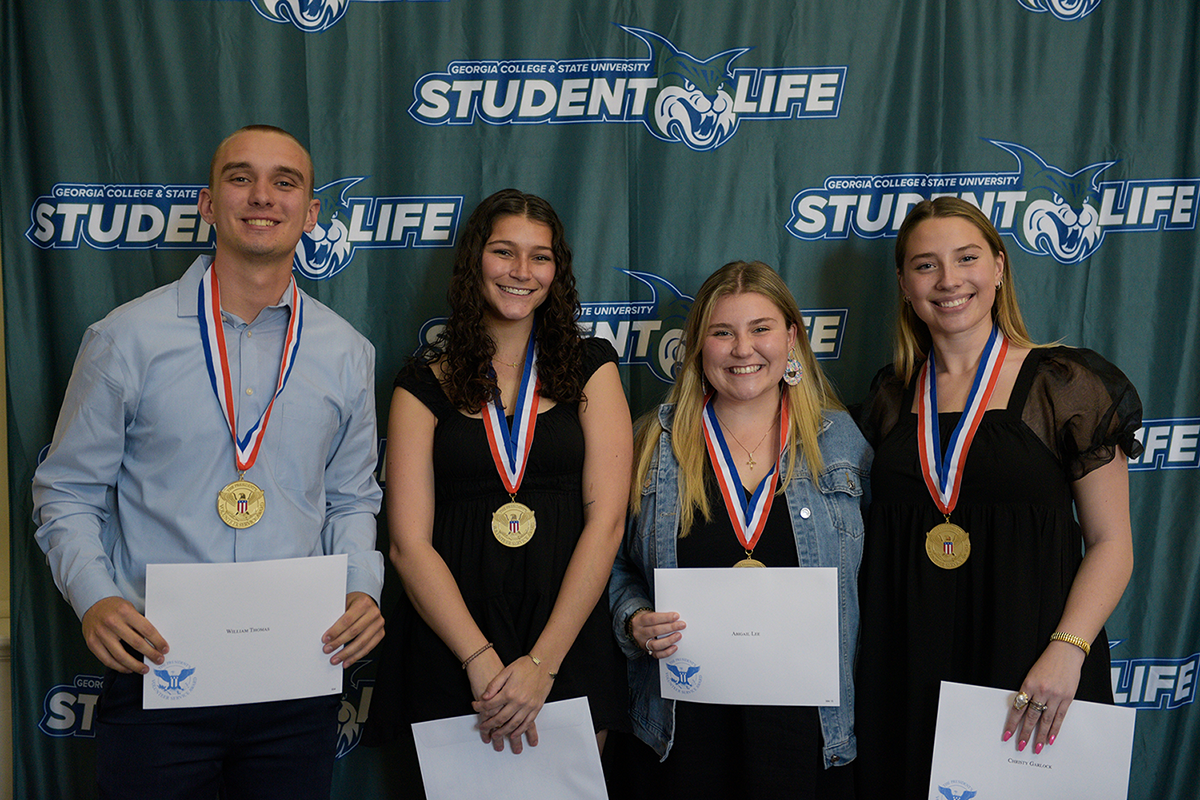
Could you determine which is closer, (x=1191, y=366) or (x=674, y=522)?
(x=674, y=522)

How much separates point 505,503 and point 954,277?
1401 mm

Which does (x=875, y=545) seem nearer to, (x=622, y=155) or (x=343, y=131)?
(x=622, y=155)

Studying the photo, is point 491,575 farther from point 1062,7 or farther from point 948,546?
point 1062,7

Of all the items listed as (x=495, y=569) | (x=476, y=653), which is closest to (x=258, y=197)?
(x=495, y=569)

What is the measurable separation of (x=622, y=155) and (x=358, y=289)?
1070 mm

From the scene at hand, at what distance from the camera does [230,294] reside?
212 cm

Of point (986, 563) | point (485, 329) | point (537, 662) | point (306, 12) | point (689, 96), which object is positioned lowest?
point (537, 662)

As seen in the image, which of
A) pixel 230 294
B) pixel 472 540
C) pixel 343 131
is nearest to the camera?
pixel 230 294

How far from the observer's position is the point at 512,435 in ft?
7.63

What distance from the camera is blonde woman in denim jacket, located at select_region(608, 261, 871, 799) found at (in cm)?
221

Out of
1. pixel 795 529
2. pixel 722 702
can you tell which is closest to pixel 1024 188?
pixel 795 529

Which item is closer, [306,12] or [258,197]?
[258,197]

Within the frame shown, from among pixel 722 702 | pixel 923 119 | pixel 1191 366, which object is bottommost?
pixel 722 702

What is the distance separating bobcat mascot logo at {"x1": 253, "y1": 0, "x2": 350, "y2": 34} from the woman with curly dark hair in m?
1.14
